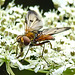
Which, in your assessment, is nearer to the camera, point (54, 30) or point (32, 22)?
point (54, 30)

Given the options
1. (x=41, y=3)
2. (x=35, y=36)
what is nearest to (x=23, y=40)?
(x=35, y=36)

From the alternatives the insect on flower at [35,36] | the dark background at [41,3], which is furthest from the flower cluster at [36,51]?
the dark background at [41,3]

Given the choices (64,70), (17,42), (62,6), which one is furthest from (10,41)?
(62,6)

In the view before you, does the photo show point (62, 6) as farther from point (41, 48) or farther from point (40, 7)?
point (41, 48)

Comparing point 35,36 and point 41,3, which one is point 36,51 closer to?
point 35,36

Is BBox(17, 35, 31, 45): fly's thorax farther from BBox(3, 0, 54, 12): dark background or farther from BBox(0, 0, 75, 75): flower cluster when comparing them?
BBox(3, 0, 54, 12): dark background

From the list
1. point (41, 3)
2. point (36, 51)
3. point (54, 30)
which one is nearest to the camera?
point (54, 30)

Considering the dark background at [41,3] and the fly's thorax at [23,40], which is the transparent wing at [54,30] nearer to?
the fly's thorax at [23,40]

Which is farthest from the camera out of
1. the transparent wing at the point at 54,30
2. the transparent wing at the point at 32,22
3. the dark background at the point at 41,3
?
the dark background at the point at 41,3

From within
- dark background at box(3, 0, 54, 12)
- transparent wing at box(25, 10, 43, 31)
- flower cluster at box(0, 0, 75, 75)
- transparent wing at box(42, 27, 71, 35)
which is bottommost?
flower cluster at box(0, 0, 75, 75)

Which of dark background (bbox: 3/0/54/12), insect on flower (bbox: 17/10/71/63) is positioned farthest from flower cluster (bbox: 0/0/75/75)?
dark background (bbox: 3/0/54/12)

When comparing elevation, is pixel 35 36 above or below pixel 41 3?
below
